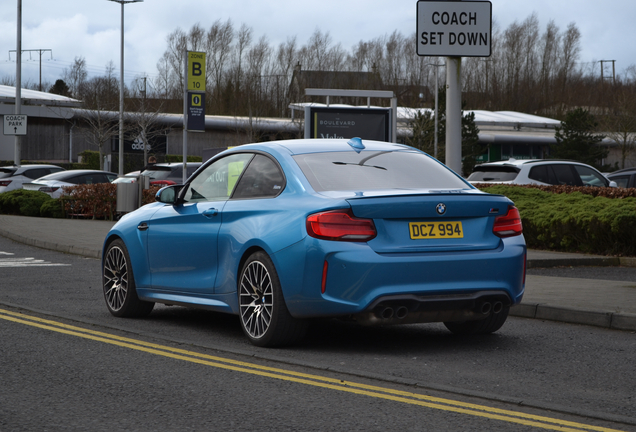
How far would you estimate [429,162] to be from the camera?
711 centimetres

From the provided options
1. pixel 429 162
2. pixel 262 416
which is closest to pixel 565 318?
pixel 429 162

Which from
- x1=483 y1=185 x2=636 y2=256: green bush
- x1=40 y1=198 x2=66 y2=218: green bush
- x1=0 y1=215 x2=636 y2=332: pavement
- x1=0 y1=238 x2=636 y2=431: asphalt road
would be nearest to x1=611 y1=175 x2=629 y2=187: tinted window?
x1=483 y1=185 x2=636 y2=256: green bush

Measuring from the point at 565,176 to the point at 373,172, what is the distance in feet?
45.4

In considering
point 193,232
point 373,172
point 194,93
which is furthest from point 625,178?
point 193,232

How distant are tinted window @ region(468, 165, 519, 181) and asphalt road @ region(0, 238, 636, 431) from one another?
1174 centimetres

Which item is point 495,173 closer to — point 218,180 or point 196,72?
point 196,72

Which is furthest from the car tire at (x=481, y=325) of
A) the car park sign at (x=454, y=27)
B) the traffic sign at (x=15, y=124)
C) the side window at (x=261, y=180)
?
the traffic sign at (x=15, y=124)

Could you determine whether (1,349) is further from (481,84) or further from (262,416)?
(481,84)

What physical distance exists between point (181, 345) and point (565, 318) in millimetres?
3534

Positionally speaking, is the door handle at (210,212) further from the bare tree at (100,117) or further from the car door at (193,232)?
the bare tree at (100,117)

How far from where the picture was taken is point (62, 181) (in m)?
27.8

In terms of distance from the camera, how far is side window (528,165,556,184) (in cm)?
1925

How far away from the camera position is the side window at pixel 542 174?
19250mm

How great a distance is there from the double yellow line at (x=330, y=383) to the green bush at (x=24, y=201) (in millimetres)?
19146
